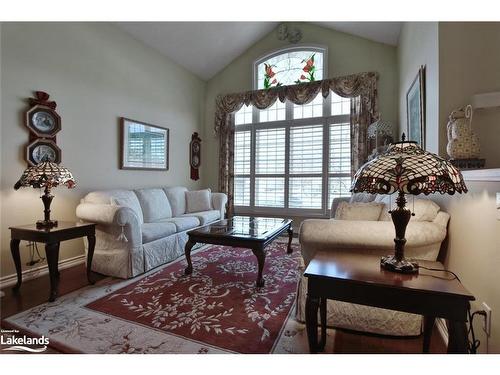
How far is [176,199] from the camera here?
4434 millimetres

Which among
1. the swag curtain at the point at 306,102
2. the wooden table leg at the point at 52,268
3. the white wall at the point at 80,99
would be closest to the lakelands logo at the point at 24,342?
the wooden table leg at the point at 52,268

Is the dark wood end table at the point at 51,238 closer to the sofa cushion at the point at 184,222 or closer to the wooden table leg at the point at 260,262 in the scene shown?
the sofa cushion at the point at 184,222

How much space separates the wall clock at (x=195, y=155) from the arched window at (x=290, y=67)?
1616mm

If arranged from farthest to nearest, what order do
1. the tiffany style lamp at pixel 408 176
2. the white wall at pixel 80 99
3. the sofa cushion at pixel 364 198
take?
1. the sofa cushion at pixel 364 198
2. the white wall at pixel 80 99
3. the tiffany style lamp at pixel 408 176

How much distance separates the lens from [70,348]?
1608mm

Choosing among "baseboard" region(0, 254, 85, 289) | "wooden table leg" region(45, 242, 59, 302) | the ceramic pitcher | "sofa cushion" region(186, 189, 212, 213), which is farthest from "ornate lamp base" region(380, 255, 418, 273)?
"sofa cushion" region(186, 189, 212, 213)

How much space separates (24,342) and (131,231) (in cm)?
121

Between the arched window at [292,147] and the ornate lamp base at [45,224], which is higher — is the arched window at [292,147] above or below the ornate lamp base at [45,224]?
above

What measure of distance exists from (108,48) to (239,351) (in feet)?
13.3

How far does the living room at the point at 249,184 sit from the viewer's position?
1.39 m

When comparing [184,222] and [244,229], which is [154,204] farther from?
[244,229]

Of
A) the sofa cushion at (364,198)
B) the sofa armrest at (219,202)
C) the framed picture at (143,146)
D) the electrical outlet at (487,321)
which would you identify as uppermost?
the framed picture at (143,146)

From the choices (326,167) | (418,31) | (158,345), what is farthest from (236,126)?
(158,345)

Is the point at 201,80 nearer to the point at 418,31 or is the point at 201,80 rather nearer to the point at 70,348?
the point at 418,31
